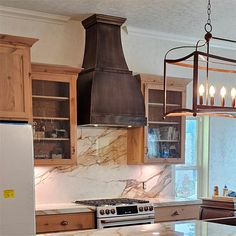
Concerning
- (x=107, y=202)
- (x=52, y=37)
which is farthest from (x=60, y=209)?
(x=52, y=37)

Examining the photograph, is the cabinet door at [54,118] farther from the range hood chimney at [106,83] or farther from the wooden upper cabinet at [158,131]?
the wooden upper cabinet at [158,131]

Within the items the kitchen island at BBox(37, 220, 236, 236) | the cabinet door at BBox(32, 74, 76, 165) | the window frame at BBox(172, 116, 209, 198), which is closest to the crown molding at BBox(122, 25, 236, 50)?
the window frame at BBox(172, 116, 209, 198)

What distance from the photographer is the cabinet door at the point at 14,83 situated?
3998 mm

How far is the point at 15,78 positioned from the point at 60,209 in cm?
135

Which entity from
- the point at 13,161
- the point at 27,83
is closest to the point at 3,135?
the point at 13,161

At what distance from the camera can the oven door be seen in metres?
4.37

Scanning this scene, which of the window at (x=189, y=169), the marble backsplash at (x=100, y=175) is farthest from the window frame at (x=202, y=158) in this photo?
the marble backsplash at (x=100, y=175)

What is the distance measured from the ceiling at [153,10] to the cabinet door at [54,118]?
73 centimetres

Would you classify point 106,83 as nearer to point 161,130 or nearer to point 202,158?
point 161,130

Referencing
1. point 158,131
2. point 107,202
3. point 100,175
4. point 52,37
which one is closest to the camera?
point 107,202

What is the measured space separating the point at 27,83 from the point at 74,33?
3.76 feet

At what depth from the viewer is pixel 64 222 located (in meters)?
4.23

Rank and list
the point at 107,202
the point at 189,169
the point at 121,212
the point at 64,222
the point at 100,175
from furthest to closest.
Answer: the point at 189,169
the point at 100,175
the point at 107,202
the point at 121,212
the point at 64,222

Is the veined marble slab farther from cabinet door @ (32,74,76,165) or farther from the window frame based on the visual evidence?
the window frame
